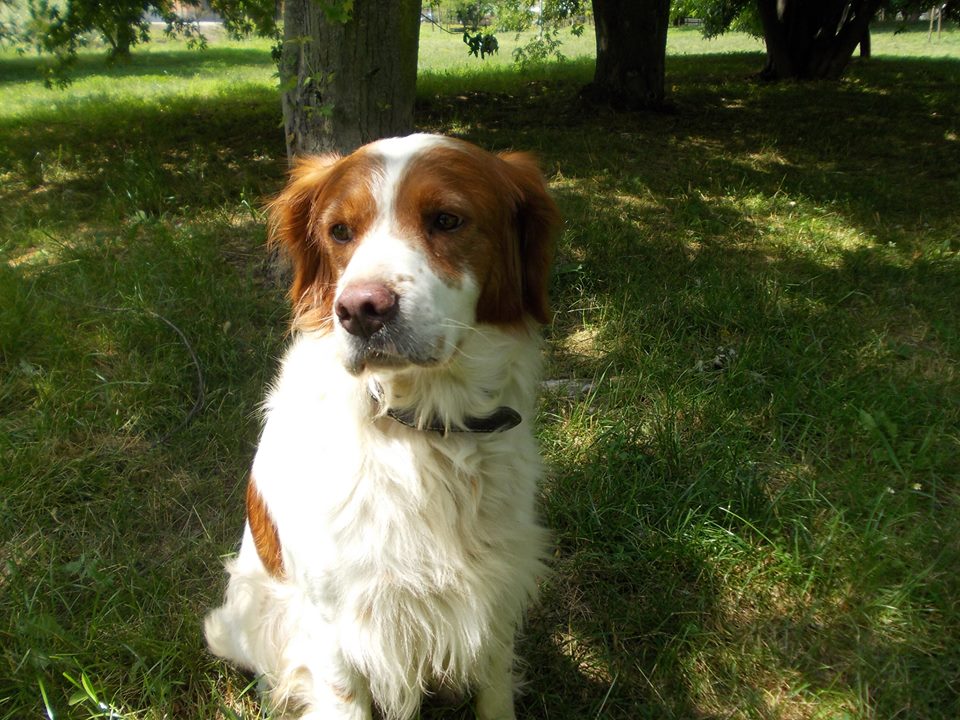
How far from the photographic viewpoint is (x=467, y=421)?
5.79ft

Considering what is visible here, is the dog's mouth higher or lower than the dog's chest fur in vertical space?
higher

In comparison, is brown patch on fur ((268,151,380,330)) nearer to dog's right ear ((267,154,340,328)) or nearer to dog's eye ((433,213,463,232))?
dog's right ear ((267,154,340,328))

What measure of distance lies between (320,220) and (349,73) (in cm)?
192

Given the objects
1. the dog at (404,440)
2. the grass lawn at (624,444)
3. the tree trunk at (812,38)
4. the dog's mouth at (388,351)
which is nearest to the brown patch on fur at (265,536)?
the dog at (404,440)

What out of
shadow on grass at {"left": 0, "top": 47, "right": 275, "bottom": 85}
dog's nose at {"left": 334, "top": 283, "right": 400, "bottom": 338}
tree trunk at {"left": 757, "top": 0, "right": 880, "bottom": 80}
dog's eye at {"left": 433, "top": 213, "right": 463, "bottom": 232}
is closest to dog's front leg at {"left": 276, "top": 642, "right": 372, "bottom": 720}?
dog's nose at {"left": 334, "top": 283, "right": 400, "bottom": 338}

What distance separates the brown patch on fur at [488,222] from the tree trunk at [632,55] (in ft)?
23.6

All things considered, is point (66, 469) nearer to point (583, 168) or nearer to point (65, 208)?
point (65, 208)

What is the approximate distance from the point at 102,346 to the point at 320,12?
1.88 m

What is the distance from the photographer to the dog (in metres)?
1.63

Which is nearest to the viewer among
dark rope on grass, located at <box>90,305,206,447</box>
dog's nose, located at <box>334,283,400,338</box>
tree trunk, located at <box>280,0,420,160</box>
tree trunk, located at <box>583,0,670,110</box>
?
dog's nose, located at <box>334,283,400,338</box>

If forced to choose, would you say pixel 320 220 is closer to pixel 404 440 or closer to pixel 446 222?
pixel 446 222

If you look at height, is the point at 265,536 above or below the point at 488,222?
below

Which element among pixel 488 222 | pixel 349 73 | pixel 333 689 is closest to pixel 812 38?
pixel 349 73

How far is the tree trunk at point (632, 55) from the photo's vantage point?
8438mm
